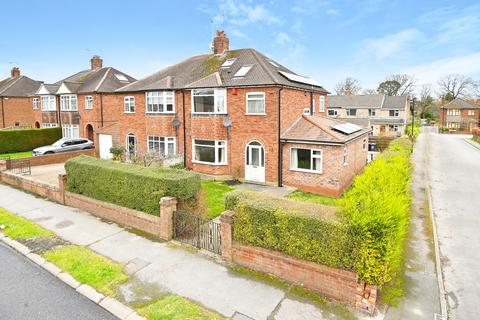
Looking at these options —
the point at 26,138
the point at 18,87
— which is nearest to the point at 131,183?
the point at 26,138

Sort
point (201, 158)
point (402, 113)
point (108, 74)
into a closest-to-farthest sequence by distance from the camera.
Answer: point (201, 158)
point (108, 74)
point (402, 113)

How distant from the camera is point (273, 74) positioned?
18375mm

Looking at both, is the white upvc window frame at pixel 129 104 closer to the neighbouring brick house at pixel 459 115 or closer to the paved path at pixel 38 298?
the paved path at pixel 38 298

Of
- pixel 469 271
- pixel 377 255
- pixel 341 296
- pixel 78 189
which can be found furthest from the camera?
pixel 78 189

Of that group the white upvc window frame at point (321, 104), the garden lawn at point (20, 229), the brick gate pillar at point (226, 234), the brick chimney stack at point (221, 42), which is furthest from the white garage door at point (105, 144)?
the brick gate pillar at point (226, 234)

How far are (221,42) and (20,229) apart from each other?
17226 millimetres

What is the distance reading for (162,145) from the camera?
70.6 feet

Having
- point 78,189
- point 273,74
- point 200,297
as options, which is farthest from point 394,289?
point 273,74

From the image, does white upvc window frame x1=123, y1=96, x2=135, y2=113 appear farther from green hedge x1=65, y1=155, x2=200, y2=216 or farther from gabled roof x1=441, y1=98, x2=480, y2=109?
gabled roof x1=441, y1=98, x2=480, y2=109

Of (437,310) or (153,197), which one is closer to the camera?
(437,310)

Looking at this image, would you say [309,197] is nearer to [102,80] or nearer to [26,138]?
[102,80]

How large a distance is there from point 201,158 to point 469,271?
14750 millimetres

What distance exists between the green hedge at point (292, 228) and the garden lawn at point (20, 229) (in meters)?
6.61

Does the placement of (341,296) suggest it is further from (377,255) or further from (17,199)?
(17,199)
